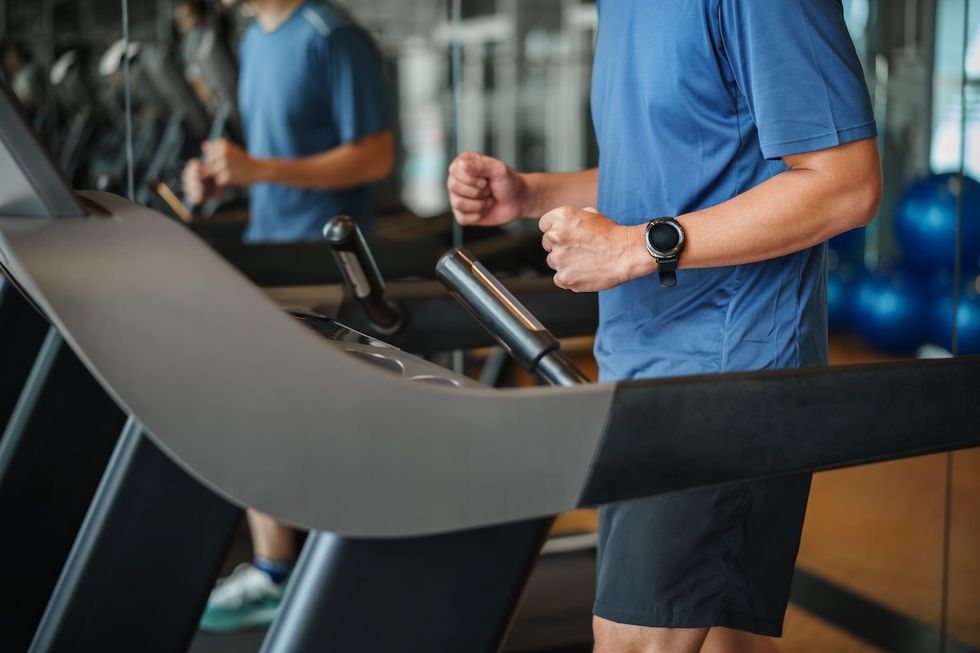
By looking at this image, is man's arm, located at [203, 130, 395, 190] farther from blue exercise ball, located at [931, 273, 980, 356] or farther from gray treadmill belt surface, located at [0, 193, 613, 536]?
blue exercise ball, located at [931, 273, 980, 356]

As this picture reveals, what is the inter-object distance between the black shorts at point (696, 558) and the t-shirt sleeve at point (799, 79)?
0.41 m

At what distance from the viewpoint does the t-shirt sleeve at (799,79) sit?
1.24 m

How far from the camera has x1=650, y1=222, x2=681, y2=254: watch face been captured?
1227 millimetres

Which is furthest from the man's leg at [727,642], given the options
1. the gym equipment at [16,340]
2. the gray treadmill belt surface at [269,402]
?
the gym equipment at [16,340]

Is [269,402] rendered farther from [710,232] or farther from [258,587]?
[258,587]

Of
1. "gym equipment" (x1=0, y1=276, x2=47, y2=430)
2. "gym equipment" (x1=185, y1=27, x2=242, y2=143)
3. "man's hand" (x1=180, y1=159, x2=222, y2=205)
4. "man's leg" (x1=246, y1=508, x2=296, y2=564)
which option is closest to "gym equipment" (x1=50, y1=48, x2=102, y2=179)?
"gym equipment" (x1=185, y1=27, x2=242, y2=143)

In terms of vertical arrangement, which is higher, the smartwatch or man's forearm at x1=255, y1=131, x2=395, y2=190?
the smartwatch

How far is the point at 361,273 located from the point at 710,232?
589 mm

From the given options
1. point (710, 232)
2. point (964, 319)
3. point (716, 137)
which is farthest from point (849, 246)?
point (710, 232)

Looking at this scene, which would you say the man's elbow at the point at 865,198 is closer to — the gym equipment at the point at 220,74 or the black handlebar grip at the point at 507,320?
the black handlebar grip at the point at 507,320

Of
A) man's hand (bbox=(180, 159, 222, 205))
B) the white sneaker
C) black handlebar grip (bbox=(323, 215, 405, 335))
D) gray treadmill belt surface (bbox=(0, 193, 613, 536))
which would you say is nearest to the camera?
gray treadmill belt surface (bbox=(0, 193, 613, 536))

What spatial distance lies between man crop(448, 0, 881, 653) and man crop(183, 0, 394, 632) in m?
1.44

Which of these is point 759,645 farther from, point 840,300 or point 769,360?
point 840,300

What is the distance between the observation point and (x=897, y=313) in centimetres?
580
